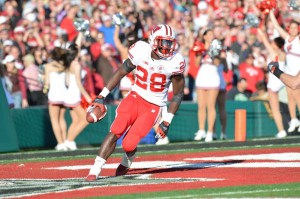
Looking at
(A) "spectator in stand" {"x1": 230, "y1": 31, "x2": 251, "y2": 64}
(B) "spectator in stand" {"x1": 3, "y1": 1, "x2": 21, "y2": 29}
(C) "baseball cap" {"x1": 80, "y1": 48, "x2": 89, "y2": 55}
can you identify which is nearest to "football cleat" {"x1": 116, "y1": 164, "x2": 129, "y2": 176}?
(C) "baseball cap" {"x1": 80, "y1": 48, "x2": 89, "y2": 55}

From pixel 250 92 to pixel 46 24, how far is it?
4.98m

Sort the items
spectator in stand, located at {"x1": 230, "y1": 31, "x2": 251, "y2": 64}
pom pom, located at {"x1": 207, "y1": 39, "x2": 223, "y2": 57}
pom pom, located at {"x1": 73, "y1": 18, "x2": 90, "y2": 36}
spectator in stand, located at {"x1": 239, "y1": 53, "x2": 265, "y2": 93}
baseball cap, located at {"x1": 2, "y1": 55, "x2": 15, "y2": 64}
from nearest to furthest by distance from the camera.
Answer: pom pom, located at {"x1": 207, "y1": 39, "x2": 223, "y2": 57}, pom pom, located at {"x1": 73, "y1": 18, "x2": 90, "y2": 36}, baseball cap, located at {"x1": 2, "y1": 55, "x2": 15, "y2": 64}, spectator in stand, located at {"x1": 239, "y1": 53, "x2": 265, "y2": 93}, spectator in stand, located at {"x1": 230, "y1": 31, "x2": 251, "y2": 64}

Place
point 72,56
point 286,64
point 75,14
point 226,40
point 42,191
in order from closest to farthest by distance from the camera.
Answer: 1. point 42,191
2. point 72,56
3. point 286,64
4. point 75,14
5. point 226,40

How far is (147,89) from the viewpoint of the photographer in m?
13.1

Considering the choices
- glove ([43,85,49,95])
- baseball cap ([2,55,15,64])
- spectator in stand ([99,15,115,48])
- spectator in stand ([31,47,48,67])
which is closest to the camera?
glove ([43,85,49,95])

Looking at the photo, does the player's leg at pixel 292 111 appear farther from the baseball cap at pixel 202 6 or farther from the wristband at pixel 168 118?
the wristband at pixel 168 118

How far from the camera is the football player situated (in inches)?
504

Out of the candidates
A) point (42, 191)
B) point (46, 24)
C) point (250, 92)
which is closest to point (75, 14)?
point (46, 24)

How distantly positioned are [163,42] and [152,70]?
39cm

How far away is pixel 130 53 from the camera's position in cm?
1297

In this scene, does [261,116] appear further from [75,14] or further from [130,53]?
[130,53]

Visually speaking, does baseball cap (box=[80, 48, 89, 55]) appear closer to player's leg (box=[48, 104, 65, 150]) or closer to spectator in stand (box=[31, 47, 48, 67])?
spectator in stand (box=[31, 47, 48, 67])

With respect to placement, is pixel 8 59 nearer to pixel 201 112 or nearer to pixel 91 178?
pixel 201 112

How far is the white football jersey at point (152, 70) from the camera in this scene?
12.9 meters
